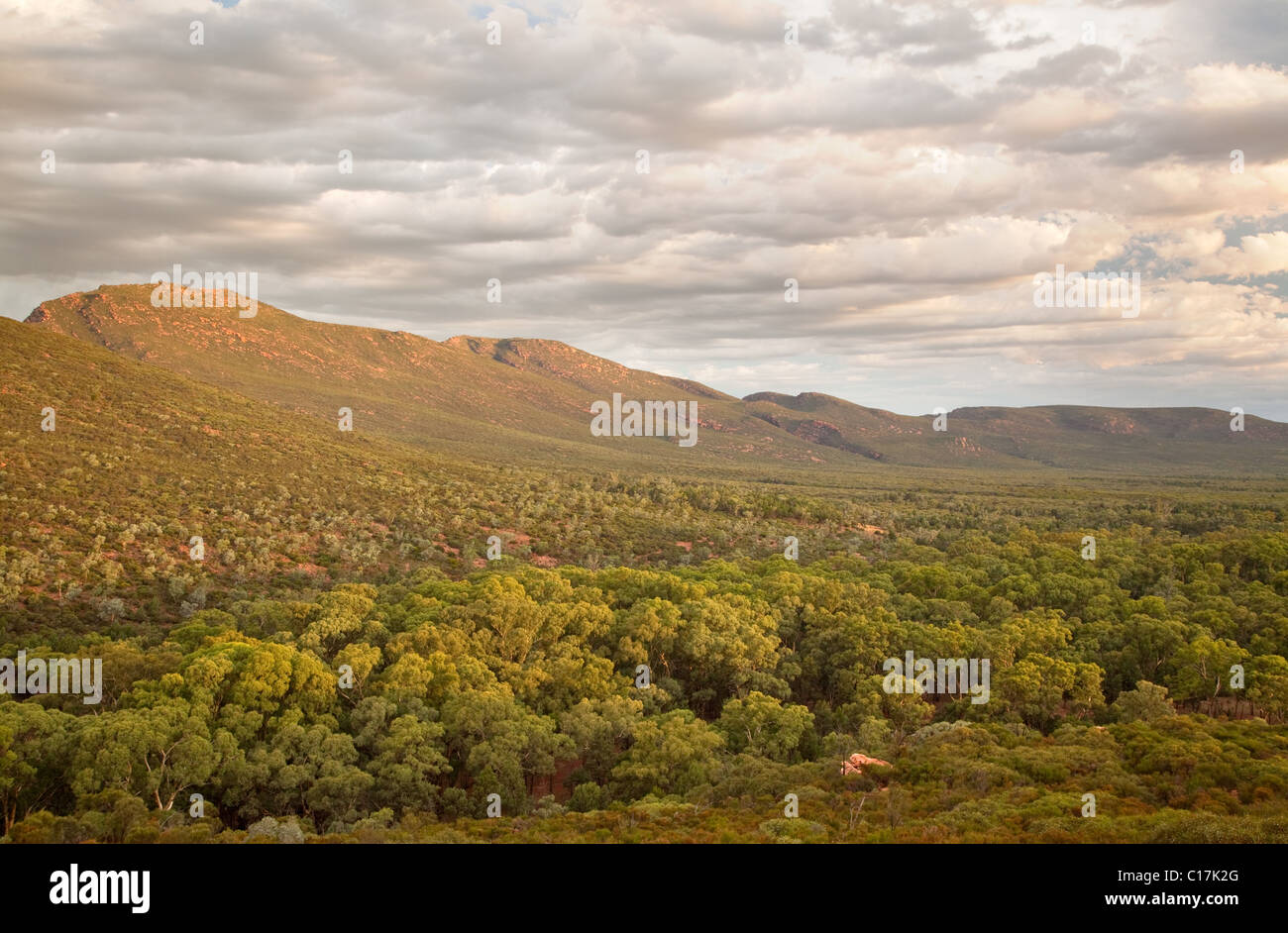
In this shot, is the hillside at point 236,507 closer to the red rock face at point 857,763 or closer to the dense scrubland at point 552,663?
the dense scrubland at point 552,663

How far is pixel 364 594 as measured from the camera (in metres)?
49.8

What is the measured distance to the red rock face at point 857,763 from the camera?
32.0 metres

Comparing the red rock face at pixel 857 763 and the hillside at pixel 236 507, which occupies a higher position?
the hillside at pixel 236 507

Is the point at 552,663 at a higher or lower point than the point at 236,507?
lower

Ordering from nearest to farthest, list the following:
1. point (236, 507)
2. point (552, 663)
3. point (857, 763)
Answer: point (857, 763) → point (552, 663) → point (236, 507)

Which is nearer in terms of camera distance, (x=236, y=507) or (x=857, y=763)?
(x=857, y=763)

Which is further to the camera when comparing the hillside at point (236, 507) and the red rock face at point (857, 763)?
the hillside at point (236, 507)

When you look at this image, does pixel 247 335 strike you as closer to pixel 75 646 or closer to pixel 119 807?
pixel 75 646

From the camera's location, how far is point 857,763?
1291 inches

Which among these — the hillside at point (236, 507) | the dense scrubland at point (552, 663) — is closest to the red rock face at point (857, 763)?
the dense scrubland at point (552, 663)

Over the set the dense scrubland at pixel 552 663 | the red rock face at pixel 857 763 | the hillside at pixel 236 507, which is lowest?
the red rock face at pixel 857 763

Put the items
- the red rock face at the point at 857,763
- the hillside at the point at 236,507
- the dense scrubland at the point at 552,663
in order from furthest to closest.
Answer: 1. the hillside at the point at 236,507
2. the red rock face at the point at 857,763
3. the dense scrubland at the point at 552,663

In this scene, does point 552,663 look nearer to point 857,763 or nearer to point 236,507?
point 857,763

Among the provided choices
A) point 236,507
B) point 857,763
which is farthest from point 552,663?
point 236,507
